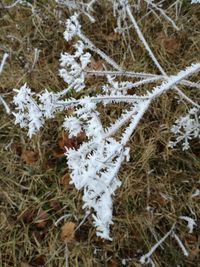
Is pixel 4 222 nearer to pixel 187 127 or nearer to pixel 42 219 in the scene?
pixel 42 219

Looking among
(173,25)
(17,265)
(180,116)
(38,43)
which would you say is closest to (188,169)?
(180,116)

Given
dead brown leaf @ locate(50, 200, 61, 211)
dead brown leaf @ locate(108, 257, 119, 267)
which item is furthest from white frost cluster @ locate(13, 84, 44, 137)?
dead brown leaf @ locate(108, 257, 119, 267)

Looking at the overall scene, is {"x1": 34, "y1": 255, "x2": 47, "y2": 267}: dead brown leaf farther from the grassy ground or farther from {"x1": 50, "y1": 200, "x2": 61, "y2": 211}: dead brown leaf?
{"x1": 50, "y1": 200, "x2": 61, "y2": 211}: dead brown leaf

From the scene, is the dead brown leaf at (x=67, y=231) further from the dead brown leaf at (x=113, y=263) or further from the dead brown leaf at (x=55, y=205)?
the dead brown leaf at (x=113, y=263)

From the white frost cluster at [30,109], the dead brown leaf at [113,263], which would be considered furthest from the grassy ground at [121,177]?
the white frost cluster at [30,109]

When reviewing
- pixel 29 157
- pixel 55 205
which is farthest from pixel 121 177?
pixel 29 157

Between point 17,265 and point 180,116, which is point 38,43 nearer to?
point 180,116
